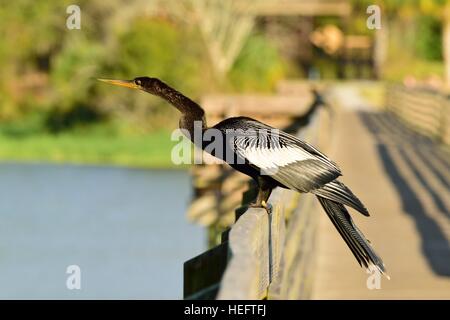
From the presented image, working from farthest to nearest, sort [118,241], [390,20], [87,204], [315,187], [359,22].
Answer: [390,20], [359,22], [87,204], [118,241], [315,187]

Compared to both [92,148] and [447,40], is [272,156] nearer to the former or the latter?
[92,148]

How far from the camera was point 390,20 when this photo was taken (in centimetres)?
7688

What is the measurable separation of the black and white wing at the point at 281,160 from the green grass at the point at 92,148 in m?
35.3

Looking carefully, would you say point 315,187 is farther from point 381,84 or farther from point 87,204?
point 381,84

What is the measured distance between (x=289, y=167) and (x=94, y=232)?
24.8 m

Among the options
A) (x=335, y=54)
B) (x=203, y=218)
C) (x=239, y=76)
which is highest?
(x=335, y=54)

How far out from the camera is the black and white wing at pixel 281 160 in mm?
6215

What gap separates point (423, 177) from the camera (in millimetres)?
17531

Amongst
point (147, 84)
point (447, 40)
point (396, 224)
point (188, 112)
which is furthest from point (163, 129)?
point (188, 112)

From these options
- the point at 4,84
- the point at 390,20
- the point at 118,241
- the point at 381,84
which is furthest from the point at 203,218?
the point at 390,20

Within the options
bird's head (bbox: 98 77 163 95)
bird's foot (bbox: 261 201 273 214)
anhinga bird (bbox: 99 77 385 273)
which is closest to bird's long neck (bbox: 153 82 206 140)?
bird's head (bbox: 98 77 163 95)

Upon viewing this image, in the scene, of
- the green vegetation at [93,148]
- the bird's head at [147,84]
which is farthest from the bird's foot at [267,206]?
the green vegetation at [93,148]
